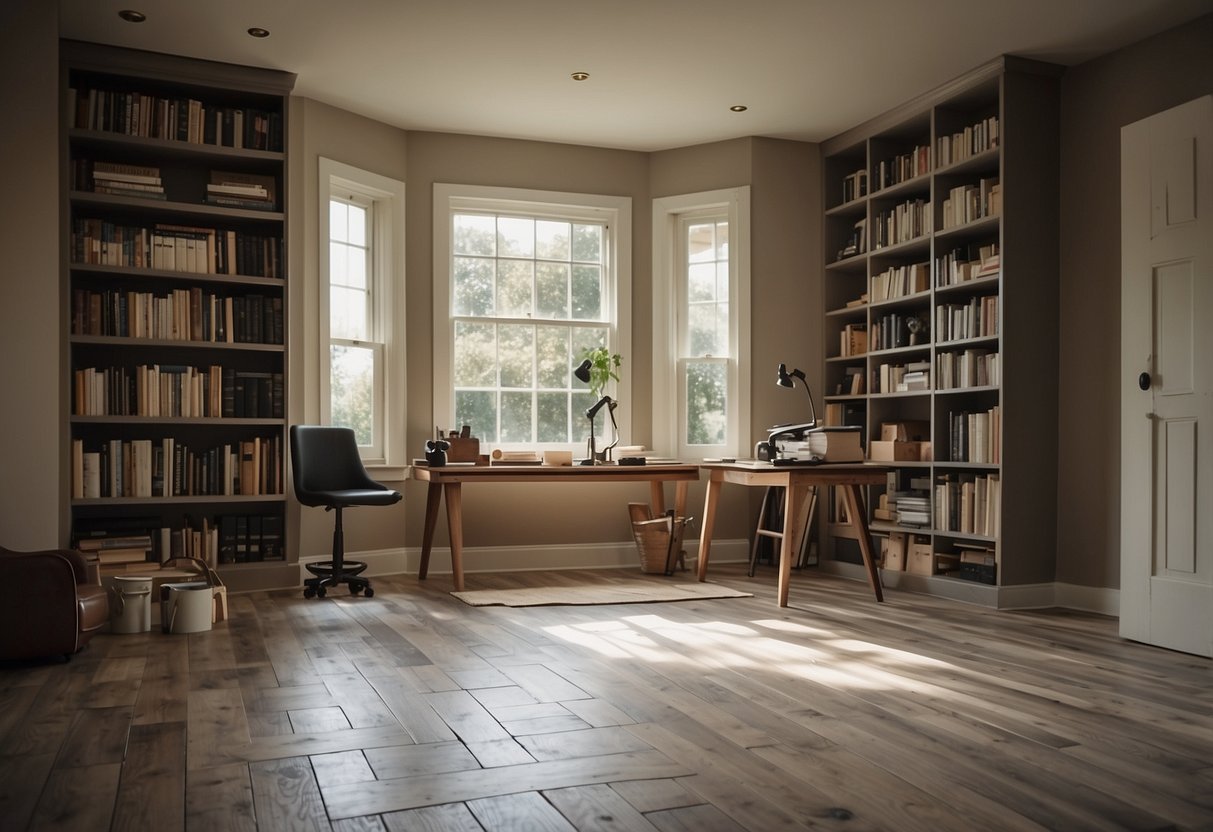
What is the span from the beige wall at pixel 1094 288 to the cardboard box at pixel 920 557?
705 mm

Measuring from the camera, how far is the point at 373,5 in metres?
4.77

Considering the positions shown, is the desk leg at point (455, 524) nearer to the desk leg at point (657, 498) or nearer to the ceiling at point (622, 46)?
the desk leg at point (657, 498)

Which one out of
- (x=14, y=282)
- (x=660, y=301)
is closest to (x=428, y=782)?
(x=14, y=282)

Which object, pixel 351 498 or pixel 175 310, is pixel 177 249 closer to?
pixel 175 310

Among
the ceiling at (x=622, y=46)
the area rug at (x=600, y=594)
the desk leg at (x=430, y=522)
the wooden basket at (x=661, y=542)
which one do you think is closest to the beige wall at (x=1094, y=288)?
the ceiling at (x=622, y=46)

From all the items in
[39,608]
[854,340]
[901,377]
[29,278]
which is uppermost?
[29,278]

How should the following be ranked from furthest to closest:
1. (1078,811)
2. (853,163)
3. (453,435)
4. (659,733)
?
(853,163), (453,435), (659,733), (1078,811)

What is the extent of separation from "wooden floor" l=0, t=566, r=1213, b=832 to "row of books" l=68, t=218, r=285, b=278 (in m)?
2.07

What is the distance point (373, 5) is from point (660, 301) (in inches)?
119

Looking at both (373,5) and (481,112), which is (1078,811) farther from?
(481,112)

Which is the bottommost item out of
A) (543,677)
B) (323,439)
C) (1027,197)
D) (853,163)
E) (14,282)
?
(543,677)

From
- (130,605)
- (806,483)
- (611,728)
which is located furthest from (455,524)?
(611,728)

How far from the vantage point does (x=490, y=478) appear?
5.86m

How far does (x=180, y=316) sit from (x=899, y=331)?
4.33 meters
